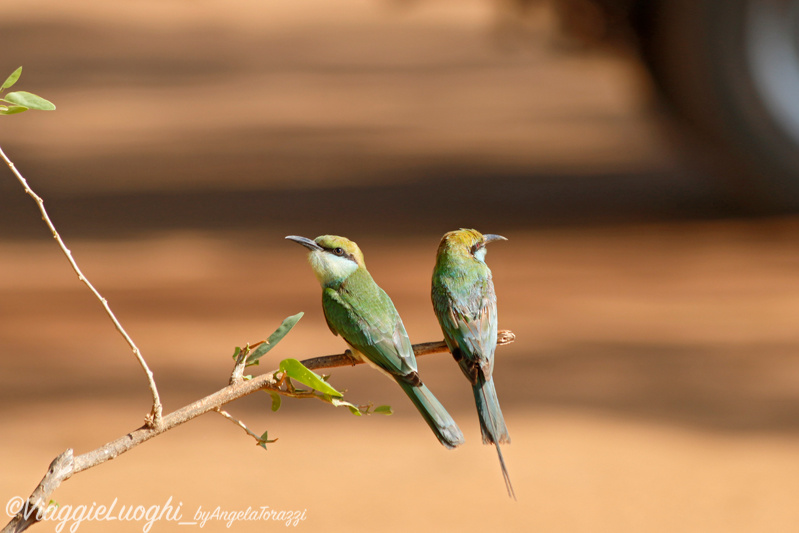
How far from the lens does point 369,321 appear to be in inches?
41.8

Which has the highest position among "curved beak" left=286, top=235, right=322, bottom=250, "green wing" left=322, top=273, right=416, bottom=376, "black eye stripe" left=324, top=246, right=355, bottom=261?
"curved beak" left=286, top=235, right=322, bottom=250

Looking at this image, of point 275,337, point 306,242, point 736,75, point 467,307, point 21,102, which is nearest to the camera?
point 21,102

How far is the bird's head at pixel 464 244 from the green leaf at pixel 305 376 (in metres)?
0.34

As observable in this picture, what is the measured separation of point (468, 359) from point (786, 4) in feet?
23.0

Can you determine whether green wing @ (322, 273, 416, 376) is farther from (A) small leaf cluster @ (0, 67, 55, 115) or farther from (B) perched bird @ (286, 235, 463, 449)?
(A) small leaf cluster @ (0, 67, 55, 115)

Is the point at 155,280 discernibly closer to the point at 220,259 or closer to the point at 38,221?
the point at 220,259

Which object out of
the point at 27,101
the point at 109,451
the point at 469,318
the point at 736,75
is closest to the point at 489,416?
the point at 469,318

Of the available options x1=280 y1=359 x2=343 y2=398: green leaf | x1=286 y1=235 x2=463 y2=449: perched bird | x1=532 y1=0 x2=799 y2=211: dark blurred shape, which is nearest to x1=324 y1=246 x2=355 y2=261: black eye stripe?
x1=286 y1=235 x2=463 y2=449: perched bird

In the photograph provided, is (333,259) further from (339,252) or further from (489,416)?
(489,416)

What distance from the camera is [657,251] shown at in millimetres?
8078

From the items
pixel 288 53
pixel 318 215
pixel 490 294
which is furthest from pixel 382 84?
pixel 490 294

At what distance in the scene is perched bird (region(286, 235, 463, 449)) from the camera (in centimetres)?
97

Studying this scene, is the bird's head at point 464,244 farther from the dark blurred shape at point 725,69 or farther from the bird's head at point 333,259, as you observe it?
the dark blurred shape at point 725,69

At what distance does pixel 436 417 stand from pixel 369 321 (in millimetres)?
186
